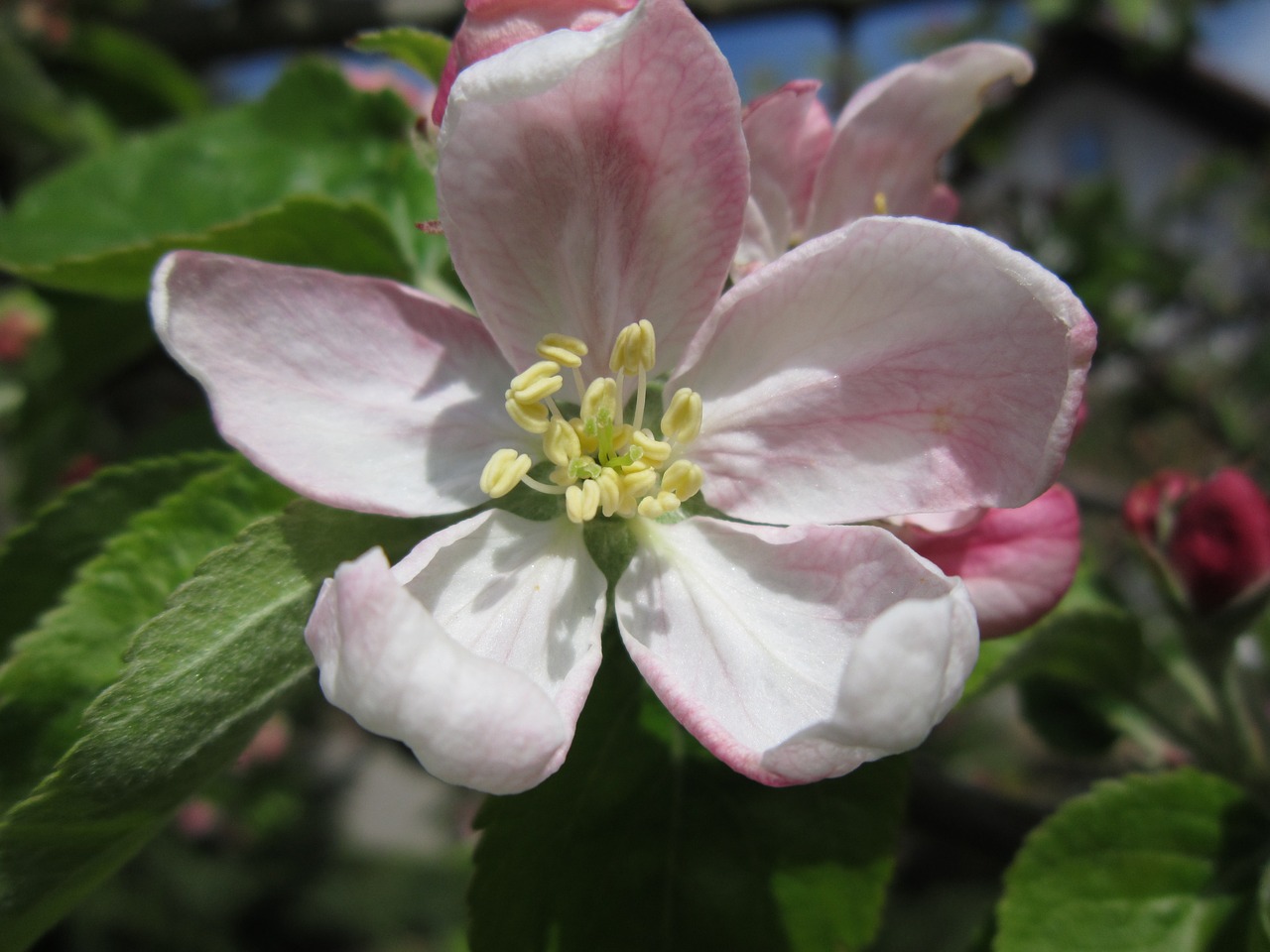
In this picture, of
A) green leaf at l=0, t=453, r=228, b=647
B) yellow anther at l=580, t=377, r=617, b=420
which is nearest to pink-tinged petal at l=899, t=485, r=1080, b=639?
yellow anther at l=580, t=377, r=617, b=420


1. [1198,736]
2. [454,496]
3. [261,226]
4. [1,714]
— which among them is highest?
[261,226]

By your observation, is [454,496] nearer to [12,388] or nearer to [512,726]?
[512,726]

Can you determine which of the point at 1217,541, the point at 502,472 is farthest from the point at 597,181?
the point at 1217,541

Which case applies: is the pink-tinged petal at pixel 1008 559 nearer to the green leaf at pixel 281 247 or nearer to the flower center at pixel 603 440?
the flower center at pixel 603 440

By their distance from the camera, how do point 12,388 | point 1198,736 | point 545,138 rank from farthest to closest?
1. point 12,388
2. point 1198,736
3. point 545,138

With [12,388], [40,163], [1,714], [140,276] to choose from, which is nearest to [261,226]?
[140,276]

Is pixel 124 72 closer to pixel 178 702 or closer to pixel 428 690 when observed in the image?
pixel 178 702

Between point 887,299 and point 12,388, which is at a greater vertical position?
point 887,299
